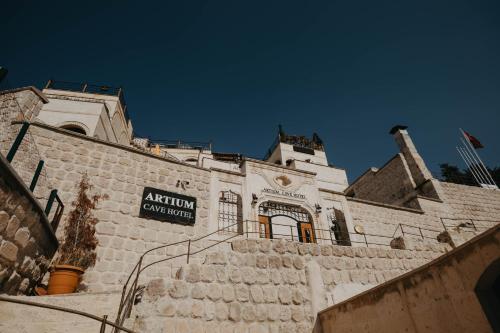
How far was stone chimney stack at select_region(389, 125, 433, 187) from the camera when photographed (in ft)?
54.3

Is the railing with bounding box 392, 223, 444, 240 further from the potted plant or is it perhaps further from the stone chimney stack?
the potted plant

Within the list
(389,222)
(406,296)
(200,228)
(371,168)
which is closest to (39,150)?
(200,228)

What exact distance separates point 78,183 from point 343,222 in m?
11.0

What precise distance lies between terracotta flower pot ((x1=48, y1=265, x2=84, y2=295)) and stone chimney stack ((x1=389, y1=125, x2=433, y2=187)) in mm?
18344

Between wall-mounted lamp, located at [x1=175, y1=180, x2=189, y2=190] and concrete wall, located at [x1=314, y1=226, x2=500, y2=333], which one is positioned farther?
wall-mounted lamp, located at [x1=175, y1=180, x2=189, y2=190]

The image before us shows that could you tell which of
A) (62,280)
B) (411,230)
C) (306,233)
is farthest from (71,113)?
(411,230)

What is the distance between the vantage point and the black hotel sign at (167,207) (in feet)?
28.1

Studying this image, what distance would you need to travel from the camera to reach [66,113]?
1332 cm

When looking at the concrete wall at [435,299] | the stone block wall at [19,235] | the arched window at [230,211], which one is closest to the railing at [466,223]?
the arched window at [230,211]

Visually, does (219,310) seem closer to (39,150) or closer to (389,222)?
(39,150)

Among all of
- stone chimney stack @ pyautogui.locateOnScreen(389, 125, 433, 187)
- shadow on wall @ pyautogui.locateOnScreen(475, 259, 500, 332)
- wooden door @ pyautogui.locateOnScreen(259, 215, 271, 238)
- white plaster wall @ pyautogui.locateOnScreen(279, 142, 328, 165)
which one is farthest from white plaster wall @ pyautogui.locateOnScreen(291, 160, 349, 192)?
shadow on wall @ pyautogui.locateOnScreen(475, 259, 500, 332)

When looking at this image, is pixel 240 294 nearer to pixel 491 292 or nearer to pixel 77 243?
pixel 491 292

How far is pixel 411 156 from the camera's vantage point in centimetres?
1716

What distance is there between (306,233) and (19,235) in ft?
32.6
